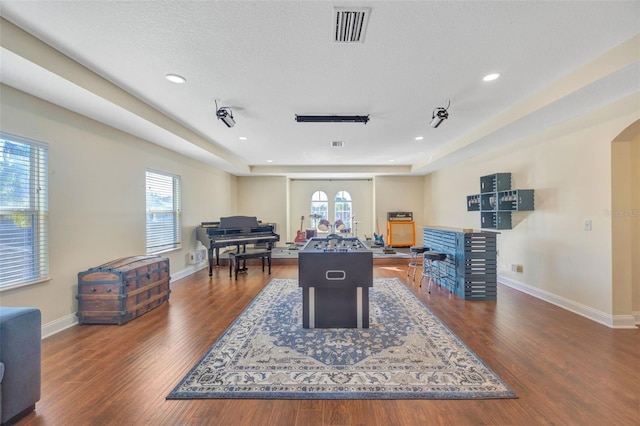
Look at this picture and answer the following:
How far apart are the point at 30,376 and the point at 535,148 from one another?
6270mm

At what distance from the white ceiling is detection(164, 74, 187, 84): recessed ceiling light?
69 mm

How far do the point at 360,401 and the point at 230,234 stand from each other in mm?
4895

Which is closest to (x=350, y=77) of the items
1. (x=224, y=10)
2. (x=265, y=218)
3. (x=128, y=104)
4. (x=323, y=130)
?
(x=224, y=10)

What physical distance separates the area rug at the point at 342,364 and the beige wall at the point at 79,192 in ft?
6.63

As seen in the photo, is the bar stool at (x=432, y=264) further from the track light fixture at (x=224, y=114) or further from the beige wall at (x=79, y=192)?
the beige wall at (x=79, y=192)

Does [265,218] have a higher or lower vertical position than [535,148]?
lower

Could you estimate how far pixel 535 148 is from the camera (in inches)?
165

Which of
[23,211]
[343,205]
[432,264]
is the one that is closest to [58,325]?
[23,211]

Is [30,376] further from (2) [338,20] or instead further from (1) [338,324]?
(2) [338,20]

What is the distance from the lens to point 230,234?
6074 mm

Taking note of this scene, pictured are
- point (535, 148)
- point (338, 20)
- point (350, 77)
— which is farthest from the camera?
point (535, 148)

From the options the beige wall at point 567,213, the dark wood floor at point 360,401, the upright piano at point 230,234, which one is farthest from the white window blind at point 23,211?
the beige wall at point 567,213

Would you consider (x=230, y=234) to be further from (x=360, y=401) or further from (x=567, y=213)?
(x=567, y=213)

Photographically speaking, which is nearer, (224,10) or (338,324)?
(224,10)
